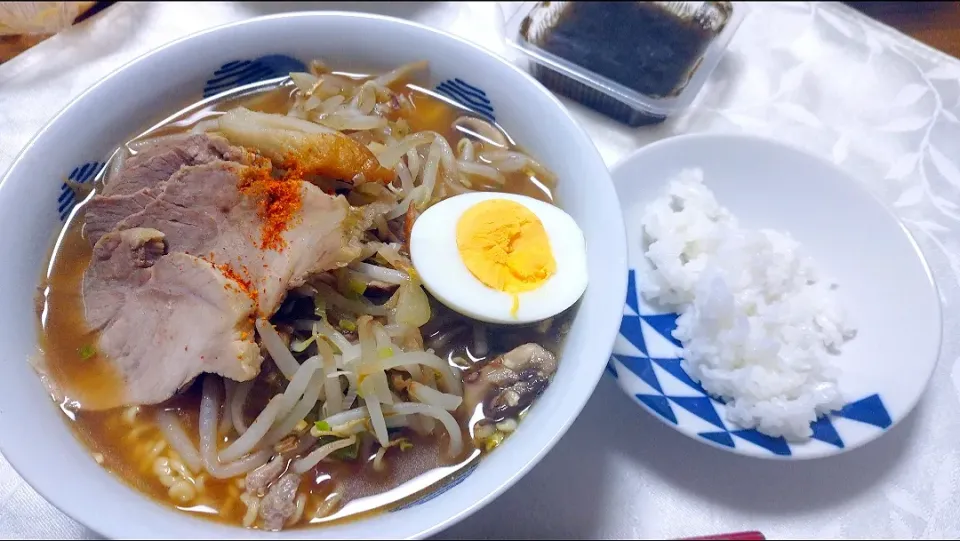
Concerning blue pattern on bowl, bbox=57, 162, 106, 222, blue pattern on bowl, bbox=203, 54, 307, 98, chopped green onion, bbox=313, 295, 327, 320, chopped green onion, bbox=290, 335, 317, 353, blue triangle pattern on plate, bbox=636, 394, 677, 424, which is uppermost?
blue pattern on bowl, bbox=203, 54, 307, 98

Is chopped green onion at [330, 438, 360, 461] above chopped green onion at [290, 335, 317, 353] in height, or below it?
below

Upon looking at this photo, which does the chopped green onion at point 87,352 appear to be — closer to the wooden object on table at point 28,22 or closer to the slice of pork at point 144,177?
the slice of pork at point 144,177

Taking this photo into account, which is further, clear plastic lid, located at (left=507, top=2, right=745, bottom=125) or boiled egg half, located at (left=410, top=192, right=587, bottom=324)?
clear plastic lid, located at (left=507, top=2, right=745, bottom=125)

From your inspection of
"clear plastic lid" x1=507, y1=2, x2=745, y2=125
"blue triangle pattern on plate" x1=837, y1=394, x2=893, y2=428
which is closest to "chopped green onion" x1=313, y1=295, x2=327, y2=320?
"clear plastic lid" x1=507, y1=2, x2=745, y2=125

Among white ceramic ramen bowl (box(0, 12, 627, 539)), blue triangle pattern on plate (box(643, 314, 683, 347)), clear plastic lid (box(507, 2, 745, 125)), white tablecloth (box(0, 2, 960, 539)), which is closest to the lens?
white ceramic ramen bowl (box(0, 12, 627, 539))

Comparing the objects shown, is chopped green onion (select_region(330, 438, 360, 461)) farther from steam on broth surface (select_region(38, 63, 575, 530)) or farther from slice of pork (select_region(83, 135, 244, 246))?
slice of pork (select_region(83, 135, 244, 246))

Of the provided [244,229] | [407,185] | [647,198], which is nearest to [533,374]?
[407,185]

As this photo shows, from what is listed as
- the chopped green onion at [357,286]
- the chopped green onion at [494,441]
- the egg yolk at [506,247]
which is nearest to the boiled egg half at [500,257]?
the egg yolk at [506,247]
